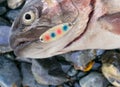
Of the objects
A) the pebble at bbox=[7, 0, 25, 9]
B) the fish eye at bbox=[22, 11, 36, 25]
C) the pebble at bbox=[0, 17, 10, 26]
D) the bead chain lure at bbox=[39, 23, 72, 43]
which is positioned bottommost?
the pebble at bbox=[0, 17, 10, 26]

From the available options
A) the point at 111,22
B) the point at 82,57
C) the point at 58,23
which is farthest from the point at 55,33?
the point at 82,57

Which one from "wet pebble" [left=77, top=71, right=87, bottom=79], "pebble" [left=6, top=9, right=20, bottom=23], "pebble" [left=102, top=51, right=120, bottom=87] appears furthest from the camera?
"pebble" [left=6, top=9, right=20, bottom=23]

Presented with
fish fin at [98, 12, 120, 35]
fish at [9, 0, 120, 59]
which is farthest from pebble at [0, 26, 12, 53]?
fish fin at [98, 12, 120, 35]

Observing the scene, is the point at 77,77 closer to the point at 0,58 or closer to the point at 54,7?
the point at 0,58

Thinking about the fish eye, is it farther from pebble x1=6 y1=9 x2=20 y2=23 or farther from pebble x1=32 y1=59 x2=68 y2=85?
pebble x1=6 y1=9 x2=20 y2=23

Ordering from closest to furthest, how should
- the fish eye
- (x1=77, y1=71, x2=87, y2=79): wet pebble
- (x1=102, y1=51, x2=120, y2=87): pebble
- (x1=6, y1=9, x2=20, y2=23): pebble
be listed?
the fish eye → (x1=102, y1=51, x2=120, y2=87): pebble → (x1=77, y1=71, x2=87, y2=79): wet pebble → (x1=6, y1=9, x2=20, y2=23): pebble

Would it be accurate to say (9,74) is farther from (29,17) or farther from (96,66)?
(29,17)
